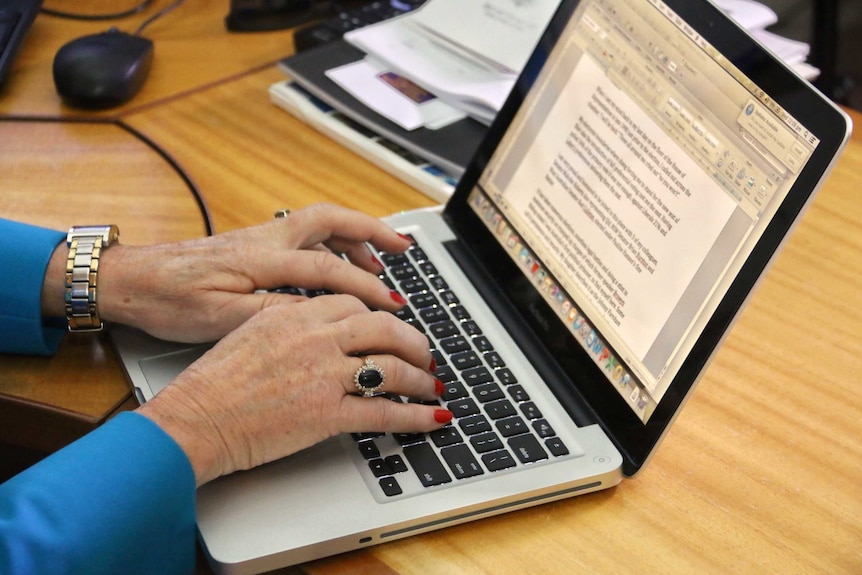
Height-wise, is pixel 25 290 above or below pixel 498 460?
below

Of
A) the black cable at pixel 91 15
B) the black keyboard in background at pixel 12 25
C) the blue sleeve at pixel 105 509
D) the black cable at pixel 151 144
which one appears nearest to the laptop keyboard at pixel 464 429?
the blue sleeve at pixel 105 509

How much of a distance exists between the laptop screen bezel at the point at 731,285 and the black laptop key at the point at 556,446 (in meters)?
0.04

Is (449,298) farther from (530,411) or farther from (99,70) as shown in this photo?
(99,70)

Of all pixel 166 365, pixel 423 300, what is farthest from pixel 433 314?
pixel 166 365

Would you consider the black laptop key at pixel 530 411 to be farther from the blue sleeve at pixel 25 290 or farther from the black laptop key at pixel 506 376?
the blue sleeve at pixel 25 290

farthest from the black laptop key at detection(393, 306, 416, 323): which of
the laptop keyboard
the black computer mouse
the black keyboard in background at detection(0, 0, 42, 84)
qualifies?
the black keyboard in background at detection(0, 0, 42, 84)

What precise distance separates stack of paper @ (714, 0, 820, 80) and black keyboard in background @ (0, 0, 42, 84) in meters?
0.86

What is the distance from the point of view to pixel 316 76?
3.67 ft

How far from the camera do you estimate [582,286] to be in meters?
0.77

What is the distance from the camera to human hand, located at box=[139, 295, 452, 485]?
65 centimetres

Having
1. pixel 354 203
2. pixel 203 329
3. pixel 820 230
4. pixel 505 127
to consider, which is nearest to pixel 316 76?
pixel 354 203

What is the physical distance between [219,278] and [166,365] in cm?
8

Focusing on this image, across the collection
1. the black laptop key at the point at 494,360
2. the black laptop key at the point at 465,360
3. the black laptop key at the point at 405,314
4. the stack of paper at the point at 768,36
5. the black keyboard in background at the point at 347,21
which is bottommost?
the black laptop key at the point at 405,314

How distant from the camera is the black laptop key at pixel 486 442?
0.68m
